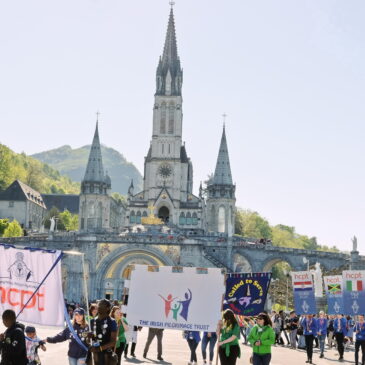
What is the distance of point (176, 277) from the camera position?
16.4m

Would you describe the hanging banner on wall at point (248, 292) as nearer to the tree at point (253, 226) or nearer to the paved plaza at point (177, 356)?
the paved plaza at point (177, 356)

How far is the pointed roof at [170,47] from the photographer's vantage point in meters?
102

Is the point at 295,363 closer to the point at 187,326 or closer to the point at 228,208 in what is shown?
the point at 187,326

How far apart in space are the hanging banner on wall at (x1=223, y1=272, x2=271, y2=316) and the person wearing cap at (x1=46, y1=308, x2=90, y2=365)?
17.5ft

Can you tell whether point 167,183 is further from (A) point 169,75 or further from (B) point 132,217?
(A) point 169,75

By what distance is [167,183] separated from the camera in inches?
3920

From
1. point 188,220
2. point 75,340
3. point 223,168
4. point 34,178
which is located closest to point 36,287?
point 75,340

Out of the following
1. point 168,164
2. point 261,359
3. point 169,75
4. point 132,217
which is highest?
point 169,75

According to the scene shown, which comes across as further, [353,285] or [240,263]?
[240,263]

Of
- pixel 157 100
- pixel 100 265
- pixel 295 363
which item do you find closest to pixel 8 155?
pixel 157 100

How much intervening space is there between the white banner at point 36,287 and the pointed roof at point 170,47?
91195 millimetres

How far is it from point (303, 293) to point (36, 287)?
16.9 metres

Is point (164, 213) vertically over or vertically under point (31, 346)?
over

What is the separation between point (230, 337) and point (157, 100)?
88.1 meters
